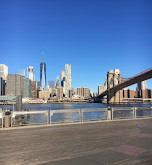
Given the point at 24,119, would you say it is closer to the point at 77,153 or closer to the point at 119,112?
the point at 119,112

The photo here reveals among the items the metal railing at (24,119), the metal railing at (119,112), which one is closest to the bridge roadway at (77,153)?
the metal railing at (24,119)

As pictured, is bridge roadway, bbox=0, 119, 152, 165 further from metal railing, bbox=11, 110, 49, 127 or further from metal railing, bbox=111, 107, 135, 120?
metal railing, bbox=111, 107, 135, 120

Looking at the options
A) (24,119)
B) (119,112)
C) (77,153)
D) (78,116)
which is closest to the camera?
→ (77,153)

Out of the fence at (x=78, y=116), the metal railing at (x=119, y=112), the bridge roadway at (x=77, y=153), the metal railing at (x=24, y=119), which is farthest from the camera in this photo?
the metal railing at (x=119, y=112)

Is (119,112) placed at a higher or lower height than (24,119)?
higher

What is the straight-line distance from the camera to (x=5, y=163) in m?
4.80

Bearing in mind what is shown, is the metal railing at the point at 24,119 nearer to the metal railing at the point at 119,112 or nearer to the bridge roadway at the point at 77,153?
the bridge roadway at the point at 77,153

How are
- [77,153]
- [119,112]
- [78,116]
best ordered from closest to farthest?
1. [77,153]
2. [119,112]
3. [78,116]

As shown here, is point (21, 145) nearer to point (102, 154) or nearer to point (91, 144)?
point (91, 144)

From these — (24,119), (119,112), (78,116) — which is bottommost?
(78,116)

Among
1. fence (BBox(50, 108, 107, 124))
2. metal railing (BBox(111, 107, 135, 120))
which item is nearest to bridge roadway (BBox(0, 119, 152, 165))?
fence (BBox(50, 108, 107, 124))

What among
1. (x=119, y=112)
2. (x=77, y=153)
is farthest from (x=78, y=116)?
(x=77, y=153)

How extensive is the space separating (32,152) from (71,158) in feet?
4.76

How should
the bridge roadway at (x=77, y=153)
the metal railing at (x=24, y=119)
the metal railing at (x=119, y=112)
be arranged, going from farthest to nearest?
the metal railing at (x=119, y=112) → the metal railing at (x=24, y=119) → the bridge roadway at (x=77, y=153)
